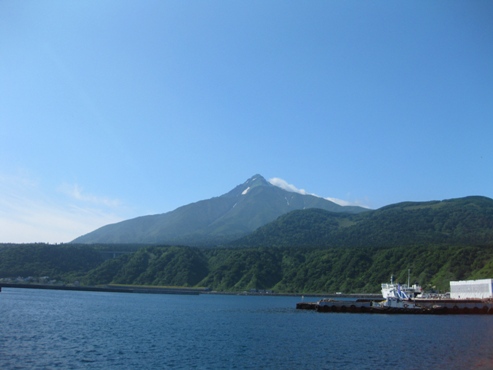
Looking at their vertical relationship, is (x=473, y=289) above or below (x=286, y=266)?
below

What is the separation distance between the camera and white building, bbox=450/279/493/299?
278 ft

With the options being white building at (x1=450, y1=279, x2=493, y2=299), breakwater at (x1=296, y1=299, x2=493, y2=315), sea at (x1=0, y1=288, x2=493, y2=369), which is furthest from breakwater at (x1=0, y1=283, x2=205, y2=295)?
sea at (x1=0, y1=288, x2=493, y2=369)

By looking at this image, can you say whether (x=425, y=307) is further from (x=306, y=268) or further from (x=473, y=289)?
(x=306, y=268)

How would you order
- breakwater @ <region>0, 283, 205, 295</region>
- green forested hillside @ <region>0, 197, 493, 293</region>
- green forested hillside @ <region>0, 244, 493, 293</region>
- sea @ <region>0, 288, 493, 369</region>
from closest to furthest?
1. sea @ <region>0, 288, 493, 369</region>
2. green forested hillside @ <region>0, 244, 493, 293</region>
3. green forested hillside @ <region>0, 197, 493, 293</region>
4. breakwater @ <region>0, 283, 205, 295</region>

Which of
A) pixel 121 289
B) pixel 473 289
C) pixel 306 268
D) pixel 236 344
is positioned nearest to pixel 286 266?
pixel 306 268

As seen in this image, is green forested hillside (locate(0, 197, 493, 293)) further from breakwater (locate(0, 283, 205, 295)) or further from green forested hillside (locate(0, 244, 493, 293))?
breakwater (locate(0, 283, 205, 295))

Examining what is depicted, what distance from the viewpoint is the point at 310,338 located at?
1677 inches

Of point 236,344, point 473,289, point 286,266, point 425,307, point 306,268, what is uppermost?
point 286,266

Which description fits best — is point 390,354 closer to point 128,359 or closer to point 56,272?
point 128,359

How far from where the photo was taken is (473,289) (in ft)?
289

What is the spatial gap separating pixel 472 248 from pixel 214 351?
12324 centimetres

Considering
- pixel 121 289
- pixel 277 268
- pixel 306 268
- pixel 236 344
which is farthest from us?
pixel 277 268

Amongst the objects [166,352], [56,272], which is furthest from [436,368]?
[56,272]

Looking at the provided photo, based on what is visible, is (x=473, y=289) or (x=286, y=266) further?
(x=286, y=266)
